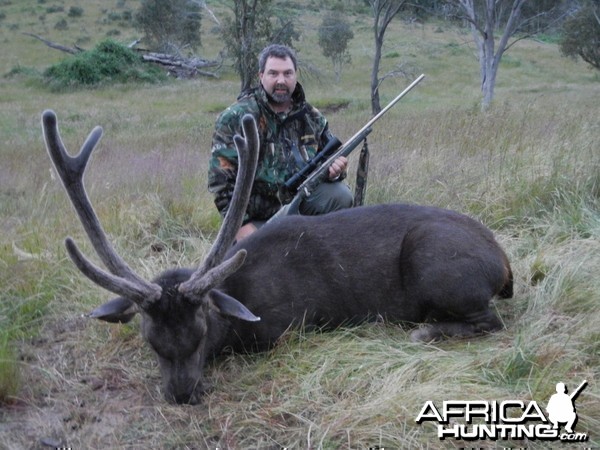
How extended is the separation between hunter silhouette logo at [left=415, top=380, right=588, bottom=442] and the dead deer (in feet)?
3.33

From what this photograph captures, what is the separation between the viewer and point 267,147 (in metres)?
6.14

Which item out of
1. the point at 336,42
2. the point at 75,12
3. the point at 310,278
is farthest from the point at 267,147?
the point at 75,12

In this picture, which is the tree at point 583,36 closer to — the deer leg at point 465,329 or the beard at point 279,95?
the beard at point 279,95

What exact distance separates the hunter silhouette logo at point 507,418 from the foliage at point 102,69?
3206 cm

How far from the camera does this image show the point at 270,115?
6148 millimetres

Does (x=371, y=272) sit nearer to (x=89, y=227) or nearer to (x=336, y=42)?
(x=89, y=227)

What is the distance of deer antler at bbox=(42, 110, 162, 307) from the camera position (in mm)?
3607

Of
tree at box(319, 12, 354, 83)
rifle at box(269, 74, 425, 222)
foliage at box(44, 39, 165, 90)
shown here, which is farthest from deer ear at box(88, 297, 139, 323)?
tree at box(319, 12, 354, 83)

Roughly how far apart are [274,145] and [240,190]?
225cm

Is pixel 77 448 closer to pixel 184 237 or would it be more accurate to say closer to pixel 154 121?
pixel 184 237

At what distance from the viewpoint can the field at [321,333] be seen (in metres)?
3.52

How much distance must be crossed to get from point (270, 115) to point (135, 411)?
3.11 meters

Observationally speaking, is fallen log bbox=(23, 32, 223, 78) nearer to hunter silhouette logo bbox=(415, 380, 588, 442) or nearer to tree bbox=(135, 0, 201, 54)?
tree bbox=(135, 0, 201, 54)

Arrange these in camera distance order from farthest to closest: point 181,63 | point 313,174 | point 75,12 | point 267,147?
1. point 75,12
2. point 181,63
3. point 267,147
4. point 313,174
